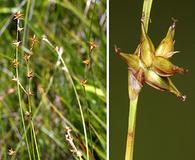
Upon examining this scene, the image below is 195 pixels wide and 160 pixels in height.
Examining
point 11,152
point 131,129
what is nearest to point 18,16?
point 11,152

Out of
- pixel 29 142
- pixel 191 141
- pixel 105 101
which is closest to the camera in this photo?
pixel 29 142

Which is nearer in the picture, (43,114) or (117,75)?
(43,114)

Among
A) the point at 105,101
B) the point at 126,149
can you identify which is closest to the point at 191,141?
the point at 126,149

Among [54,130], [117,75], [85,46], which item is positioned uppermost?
[85,46]

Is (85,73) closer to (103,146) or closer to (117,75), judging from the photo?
(117,75)

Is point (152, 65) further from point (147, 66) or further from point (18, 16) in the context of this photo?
point (18, 16)

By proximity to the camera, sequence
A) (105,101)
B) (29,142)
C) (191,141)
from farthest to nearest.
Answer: (191,141)
(105,101)
(29,142)

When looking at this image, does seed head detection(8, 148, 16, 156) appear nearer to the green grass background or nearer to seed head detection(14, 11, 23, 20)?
the green grass background

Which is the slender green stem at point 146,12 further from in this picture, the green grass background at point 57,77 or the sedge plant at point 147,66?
the green grass background at point 57,77
